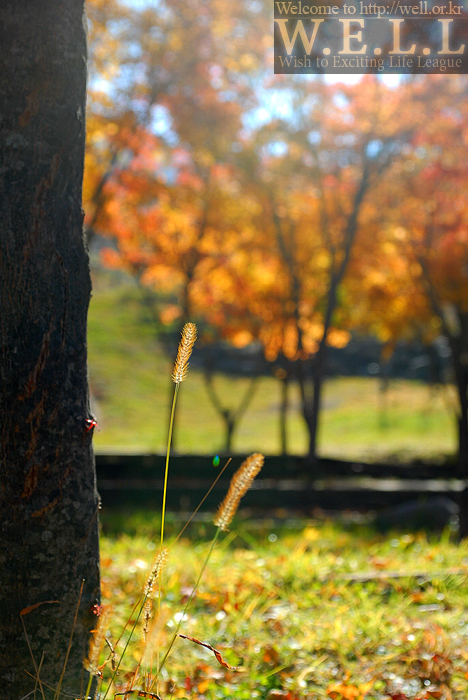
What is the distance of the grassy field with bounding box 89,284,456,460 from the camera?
1695 centimetres

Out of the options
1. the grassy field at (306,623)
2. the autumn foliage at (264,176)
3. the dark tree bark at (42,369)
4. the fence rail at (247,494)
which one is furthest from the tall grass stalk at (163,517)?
the autumn foliage at (264,176)

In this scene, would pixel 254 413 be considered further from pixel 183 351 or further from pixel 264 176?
pixel 183 351

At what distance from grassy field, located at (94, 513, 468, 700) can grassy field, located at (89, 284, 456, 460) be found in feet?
27.2

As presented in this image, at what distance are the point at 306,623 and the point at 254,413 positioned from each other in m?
20.6

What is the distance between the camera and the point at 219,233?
10.0 metres

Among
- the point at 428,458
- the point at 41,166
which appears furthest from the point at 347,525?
the point at 428,458

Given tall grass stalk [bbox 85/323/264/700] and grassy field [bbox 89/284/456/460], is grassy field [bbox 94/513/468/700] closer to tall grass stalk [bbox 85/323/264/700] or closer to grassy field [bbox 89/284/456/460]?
tall grass stalk [bbox 85/323/264/700]

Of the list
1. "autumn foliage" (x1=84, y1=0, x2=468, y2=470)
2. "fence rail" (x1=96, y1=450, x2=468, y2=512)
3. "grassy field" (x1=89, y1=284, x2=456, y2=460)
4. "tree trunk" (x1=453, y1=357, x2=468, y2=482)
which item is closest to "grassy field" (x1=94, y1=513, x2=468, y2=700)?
"fence rail" (x1=96, y1=450, x2=468, y2=512)

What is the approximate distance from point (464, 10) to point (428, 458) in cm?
1023

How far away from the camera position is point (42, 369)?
1.84m

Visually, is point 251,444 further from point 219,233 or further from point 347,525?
point 347,525

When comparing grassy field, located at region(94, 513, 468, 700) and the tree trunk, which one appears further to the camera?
the tree trunk

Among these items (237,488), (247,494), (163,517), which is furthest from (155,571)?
(247,494)

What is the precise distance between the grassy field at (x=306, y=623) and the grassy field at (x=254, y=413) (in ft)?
27.2
